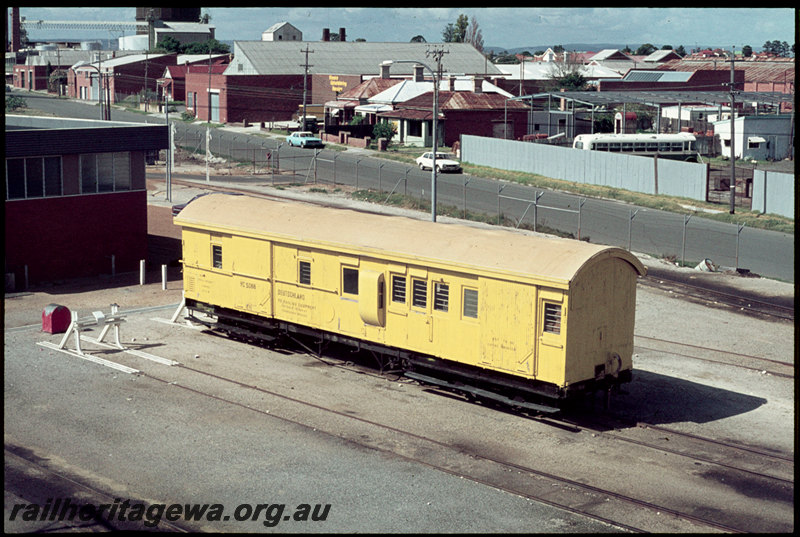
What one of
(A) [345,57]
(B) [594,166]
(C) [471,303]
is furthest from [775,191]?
(A) [345,57]

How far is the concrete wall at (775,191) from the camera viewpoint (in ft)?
159

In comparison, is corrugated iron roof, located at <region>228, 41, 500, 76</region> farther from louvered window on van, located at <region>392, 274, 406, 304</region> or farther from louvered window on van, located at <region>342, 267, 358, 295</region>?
louvered window on van, located at <region>392, 274, 406, 304</region>

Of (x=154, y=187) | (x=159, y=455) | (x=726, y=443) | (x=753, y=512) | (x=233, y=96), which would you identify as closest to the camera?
(x=753, y=512)

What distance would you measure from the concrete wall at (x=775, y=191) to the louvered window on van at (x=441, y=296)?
34.4 meters

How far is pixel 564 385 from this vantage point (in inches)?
704

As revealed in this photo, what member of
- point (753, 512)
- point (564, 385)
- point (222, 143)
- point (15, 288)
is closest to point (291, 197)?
point (15, 288)

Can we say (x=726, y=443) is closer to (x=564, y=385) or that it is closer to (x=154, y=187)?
(x=564, y=385)

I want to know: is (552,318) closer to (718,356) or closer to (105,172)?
(718,356)

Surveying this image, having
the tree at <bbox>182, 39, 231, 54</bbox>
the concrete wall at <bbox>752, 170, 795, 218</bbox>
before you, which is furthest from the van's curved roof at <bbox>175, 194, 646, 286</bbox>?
the tree at <bbox>182, 39, 231, 54</bbox>

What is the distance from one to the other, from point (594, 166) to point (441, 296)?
136 ft

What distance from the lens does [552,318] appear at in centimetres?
1806

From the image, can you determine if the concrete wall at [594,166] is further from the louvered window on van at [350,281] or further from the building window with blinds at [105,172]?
the louvered window on van at [350,281]

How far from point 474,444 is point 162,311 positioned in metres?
14.0

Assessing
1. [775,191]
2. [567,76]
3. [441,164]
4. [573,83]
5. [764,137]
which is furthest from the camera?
[567,76]
